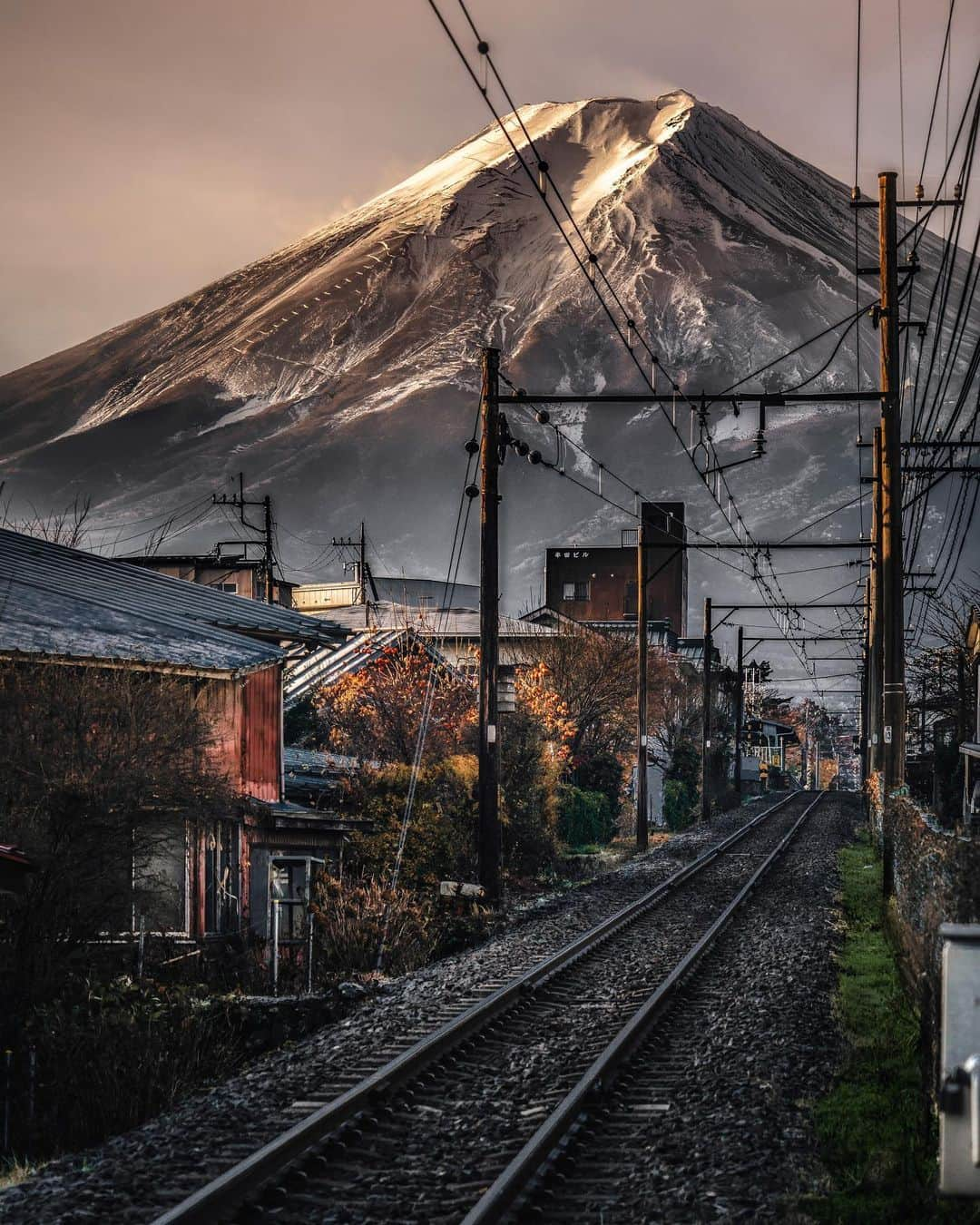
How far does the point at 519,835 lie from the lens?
32812 mm

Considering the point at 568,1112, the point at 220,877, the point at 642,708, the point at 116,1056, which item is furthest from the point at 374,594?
the point at 568,1112

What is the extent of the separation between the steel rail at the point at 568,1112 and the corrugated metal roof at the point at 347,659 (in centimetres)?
2362

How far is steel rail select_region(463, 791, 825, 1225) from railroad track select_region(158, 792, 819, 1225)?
15mm

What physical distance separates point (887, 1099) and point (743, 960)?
24.4 ft

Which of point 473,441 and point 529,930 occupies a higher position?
point 473,441

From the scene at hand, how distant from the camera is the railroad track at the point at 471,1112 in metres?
8.55

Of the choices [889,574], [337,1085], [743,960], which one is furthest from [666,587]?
[337,1085]

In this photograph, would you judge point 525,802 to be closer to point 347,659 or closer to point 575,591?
point 347,659

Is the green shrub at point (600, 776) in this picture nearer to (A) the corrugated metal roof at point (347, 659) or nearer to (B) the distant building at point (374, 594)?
(A) the corrugated metal roof at point (347, 659)

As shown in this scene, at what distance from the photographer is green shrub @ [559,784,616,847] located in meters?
42.5

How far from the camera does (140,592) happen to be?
2775 cm

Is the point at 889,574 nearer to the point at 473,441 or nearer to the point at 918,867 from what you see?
the point at 473,441

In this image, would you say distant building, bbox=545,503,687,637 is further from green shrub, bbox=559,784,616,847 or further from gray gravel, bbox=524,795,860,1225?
gray gravel, bbox=524,795,860,1225

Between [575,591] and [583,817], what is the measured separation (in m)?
72.7
